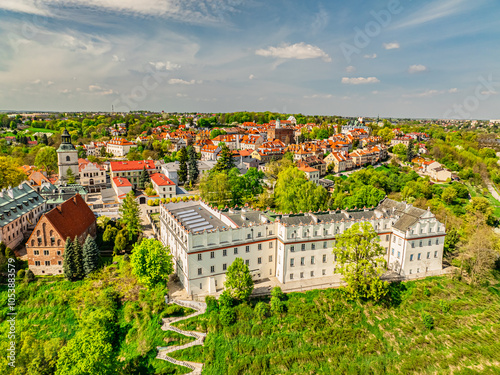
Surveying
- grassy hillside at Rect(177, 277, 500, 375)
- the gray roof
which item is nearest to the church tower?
the gray roof

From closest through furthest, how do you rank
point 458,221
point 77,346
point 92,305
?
point 77,346, point 92,305, point 458,221

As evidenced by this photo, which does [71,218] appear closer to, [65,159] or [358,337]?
[358,337]

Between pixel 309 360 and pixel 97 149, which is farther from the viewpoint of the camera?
pixel 97 149

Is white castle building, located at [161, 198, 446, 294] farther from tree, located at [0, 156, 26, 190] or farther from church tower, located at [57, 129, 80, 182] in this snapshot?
church tower, located at [57, 129, 80, 182]

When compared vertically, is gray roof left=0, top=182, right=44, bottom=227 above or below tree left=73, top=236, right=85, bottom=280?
above

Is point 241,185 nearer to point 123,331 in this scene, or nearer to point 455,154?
point 123,331

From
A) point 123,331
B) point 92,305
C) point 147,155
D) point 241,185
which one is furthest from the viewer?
point 147,155

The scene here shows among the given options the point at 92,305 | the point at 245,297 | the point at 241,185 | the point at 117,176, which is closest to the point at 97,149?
the point at 117,176
